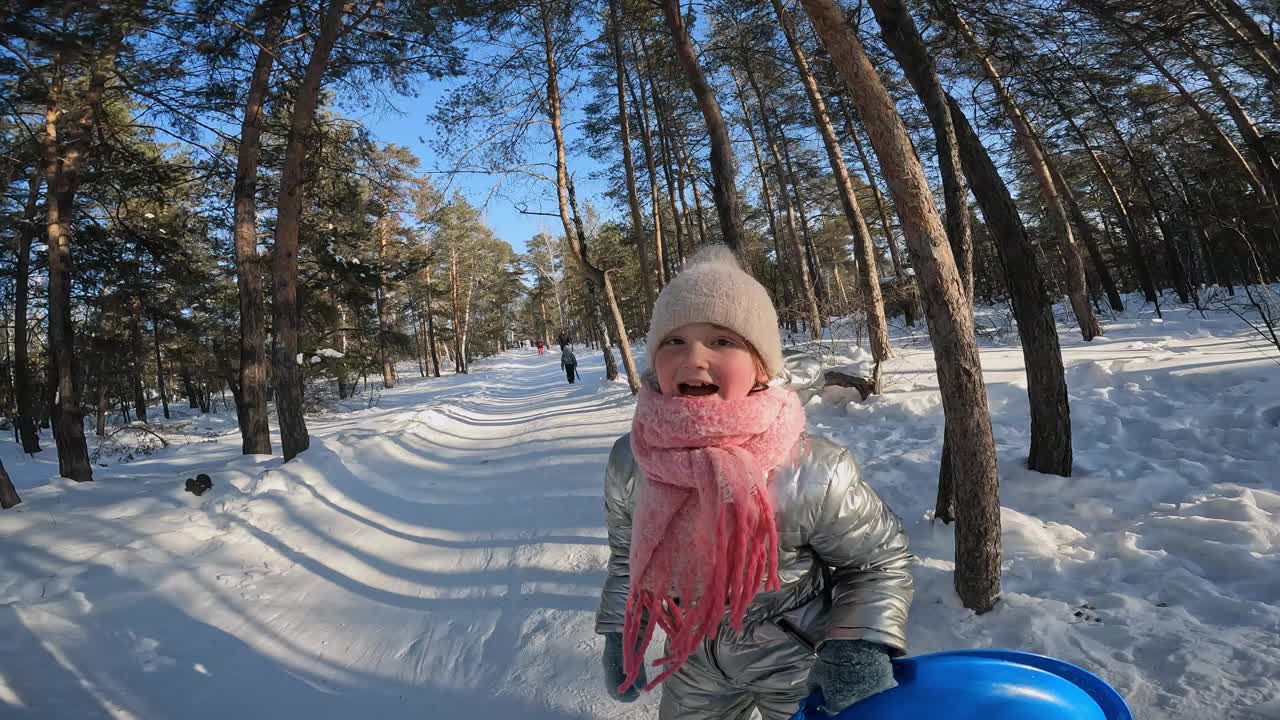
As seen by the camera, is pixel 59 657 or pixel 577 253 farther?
pixel 577 253

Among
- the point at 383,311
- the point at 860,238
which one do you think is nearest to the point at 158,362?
the point at 383,311

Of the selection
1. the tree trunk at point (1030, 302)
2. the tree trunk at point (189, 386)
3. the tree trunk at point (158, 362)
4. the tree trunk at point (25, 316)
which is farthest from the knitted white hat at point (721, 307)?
the tree trunk at point (189, 386)

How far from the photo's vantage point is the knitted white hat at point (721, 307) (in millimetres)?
1467

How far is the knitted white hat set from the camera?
1467 mm

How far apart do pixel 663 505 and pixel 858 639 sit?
22.0 inches

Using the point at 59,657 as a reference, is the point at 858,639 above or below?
above

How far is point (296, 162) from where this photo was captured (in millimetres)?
7859

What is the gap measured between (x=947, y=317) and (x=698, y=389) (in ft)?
6.32

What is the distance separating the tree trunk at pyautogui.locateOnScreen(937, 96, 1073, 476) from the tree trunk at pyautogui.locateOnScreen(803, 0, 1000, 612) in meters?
1.78

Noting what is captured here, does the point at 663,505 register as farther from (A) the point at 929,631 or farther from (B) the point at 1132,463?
(B) the point at 1132,463

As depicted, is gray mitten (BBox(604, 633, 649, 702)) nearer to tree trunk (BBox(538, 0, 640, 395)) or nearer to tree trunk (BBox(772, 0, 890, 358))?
tree trunk (BBox(772, 0, 890, 358))

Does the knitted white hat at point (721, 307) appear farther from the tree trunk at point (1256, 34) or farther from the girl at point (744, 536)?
the tree trunk at point (1256, 34)

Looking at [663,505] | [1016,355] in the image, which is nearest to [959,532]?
[663,505]

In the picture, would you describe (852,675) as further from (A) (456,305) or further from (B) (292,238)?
(A) (456,305)
